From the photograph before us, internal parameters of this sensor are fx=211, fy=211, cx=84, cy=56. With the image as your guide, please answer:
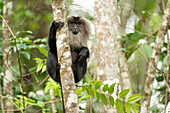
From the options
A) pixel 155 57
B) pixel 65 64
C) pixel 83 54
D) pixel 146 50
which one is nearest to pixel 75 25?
pixel 83 54

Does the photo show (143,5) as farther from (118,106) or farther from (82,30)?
(118,106)

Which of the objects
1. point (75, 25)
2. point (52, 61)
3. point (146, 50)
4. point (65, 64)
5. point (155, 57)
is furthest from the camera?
point (146, 50)

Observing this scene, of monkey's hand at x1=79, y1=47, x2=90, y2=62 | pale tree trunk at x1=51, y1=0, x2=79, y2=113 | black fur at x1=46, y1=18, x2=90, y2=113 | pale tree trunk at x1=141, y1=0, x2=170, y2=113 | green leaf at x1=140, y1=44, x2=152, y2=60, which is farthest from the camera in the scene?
green leaf at x1=140, y1=44, x2=152, y2=60

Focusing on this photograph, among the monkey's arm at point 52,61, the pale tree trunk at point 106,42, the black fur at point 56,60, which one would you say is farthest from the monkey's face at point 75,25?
the monkey's arm at point 52,61

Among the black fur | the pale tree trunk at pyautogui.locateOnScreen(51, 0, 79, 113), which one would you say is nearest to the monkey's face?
the black fur

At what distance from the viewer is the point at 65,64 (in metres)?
2.16

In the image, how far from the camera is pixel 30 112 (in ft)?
16.4

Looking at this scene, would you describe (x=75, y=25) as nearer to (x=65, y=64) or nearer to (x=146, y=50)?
(x=65, y=64)

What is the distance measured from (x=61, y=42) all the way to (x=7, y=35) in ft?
6.40

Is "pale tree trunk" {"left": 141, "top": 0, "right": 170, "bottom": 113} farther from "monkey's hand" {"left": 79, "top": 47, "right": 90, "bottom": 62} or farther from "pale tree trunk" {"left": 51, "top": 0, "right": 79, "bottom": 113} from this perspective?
"pale tree trunk" {"left": 51, "top": 0, "right": 79, "bottom": 113}

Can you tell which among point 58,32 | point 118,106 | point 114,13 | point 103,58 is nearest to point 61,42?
point 58,32

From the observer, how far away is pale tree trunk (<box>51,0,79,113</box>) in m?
2.13

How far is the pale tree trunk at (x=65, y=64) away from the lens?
2127mm

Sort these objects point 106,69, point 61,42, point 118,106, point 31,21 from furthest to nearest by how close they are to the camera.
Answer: point 31,21 < point 106,69 < point 118,106 < point 61,42
